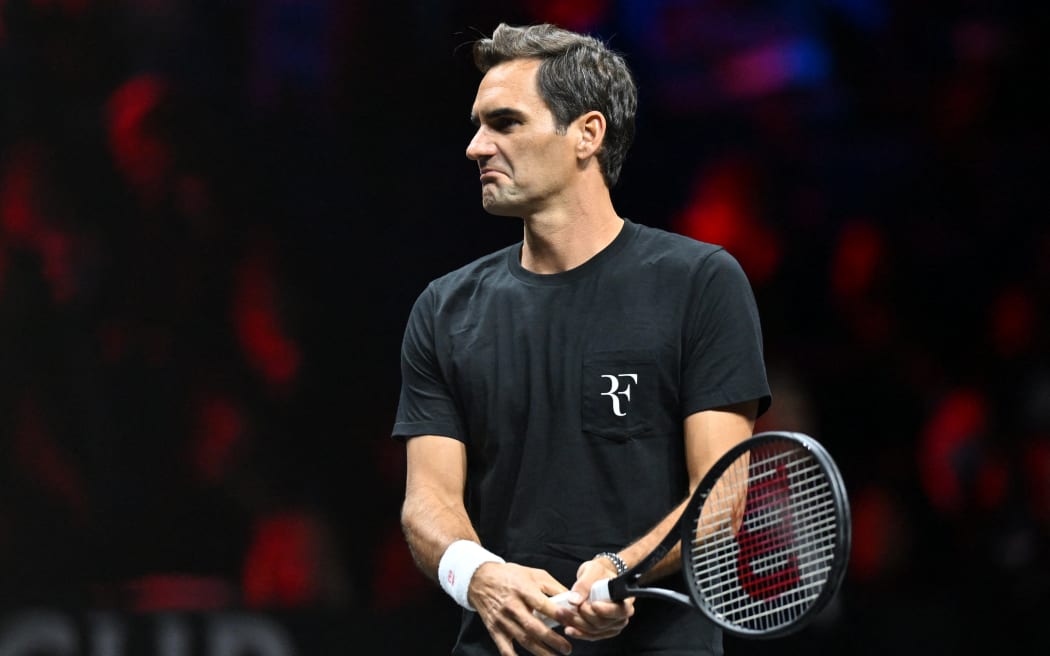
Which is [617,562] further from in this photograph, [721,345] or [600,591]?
[721,345]

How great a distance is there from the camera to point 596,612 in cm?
185

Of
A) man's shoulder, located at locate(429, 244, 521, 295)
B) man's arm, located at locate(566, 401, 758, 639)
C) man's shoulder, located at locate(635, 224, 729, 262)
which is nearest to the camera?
man's arm, located at locate(566, 401, 758, 639)

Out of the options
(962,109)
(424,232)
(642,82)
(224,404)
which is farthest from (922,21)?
(224,404)

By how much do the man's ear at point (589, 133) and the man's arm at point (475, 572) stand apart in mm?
466

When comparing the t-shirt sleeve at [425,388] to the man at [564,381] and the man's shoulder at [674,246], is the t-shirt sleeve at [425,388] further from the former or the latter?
the man's shoulder at [674,246]

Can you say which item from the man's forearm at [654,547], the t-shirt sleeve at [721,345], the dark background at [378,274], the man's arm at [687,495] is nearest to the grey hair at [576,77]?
the t-shirt sleeve at [721,345]

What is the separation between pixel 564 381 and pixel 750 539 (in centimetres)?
35

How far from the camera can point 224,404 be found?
3.77 meters

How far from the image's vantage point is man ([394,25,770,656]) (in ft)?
6.50

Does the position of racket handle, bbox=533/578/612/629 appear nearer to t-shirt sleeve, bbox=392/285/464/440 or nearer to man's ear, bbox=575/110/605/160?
t-shirt sleeve, bbox=392/285/464/440

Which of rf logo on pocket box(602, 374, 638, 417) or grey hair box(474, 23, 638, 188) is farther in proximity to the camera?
grey hair box(474, 23, 638, 188)

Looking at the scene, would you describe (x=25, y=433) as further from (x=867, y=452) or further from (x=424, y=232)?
(x=867, y=452)

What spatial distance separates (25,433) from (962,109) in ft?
8.50

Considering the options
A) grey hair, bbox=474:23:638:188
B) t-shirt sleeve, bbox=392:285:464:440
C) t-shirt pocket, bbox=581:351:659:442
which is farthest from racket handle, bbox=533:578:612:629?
grey hair, bbox=474:23:638:188
